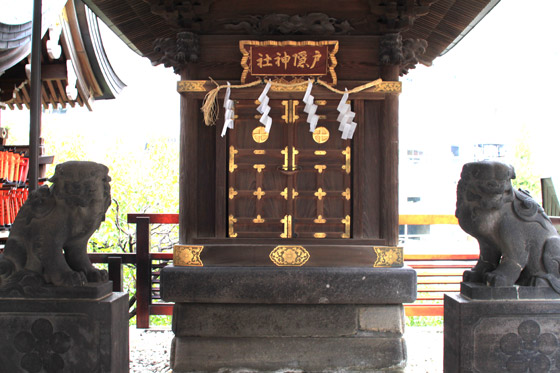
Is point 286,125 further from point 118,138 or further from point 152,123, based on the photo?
point 152,123

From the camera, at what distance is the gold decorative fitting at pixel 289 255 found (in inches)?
206

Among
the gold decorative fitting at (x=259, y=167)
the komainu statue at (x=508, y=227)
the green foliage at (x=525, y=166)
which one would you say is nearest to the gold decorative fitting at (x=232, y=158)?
the gold decorative fitting at (x=259, y=167)

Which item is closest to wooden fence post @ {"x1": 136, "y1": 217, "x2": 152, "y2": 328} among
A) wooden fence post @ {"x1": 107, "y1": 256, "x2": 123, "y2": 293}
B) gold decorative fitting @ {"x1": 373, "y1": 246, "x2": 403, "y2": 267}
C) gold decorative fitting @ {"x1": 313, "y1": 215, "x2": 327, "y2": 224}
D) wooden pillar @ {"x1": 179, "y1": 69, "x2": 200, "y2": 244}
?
wooden fence post @ {"x1": 107, "y1": 256, "x2": 123, "y2": 293}

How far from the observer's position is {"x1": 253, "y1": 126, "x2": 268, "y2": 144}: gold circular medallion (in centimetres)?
538

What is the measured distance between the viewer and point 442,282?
720 cm

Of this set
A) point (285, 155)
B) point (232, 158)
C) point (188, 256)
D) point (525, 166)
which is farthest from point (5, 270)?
point (525, 166)

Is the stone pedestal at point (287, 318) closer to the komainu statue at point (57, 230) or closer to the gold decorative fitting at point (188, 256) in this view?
the gold decorative fitting at point (188, 256)

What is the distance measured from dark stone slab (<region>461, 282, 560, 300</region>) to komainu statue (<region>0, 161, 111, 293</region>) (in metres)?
2.78

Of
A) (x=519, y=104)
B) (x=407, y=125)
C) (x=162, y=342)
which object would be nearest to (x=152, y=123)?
(x=407, y=125)

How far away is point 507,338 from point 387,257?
191cm

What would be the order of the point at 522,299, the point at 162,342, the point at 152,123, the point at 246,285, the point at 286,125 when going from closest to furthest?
the point at 522,299
the point at 246,285
the point at 286,125
the point at 162,342
the point at 152,123

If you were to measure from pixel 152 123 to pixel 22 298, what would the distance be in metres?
27.1

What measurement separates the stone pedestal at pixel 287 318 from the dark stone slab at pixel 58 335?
1.56 m

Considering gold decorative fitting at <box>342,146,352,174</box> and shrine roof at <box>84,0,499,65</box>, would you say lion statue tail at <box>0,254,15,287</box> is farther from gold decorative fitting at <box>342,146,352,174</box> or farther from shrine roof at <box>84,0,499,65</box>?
gold decorative fitting at <box>342,146,352,174</box>
